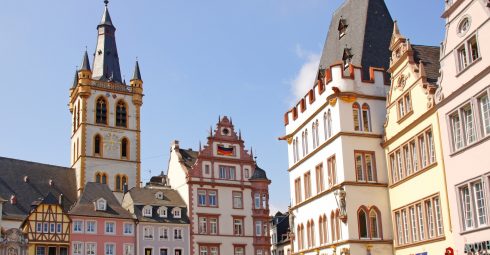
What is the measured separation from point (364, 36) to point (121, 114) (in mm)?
52788

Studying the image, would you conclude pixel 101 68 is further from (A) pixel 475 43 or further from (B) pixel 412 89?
(A) pixel 475 43

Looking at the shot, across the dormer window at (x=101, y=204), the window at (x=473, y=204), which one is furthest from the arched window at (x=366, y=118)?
the dormer window at (x=101, y=204)

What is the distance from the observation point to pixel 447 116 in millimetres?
29828

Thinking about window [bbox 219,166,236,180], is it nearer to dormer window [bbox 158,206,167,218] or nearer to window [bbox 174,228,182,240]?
dormer window [bbox 158,206,167,218]

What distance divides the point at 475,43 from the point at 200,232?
48905 mm

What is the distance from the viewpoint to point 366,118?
127 feet

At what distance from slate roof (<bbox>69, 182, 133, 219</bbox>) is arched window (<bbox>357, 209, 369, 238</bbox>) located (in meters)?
38.0

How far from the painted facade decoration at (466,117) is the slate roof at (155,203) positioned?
150 feet

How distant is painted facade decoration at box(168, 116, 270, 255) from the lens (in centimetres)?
7319

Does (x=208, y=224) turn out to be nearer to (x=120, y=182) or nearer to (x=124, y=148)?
(x=120, y=182)

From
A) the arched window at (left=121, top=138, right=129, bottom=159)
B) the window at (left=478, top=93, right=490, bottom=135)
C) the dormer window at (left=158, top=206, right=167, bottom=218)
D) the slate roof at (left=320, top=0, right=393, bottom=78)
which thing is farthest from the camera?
the arched window at (left=121, top=138, right=129, bottom=159)

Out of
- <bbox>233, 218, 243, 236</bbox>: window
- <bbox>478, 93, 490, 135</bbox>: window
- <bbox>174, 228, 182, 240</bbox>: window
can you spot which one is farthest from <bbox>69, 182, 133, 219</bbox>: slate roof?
<bbox>478, 93, 490, 135</bbox>: window

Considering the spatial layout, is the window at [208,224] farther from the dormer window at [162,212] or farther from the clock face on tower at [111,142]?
the clock face on tower at [111,142]

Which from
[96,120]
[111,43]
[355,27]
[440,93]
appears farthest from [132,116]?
[440,93]
